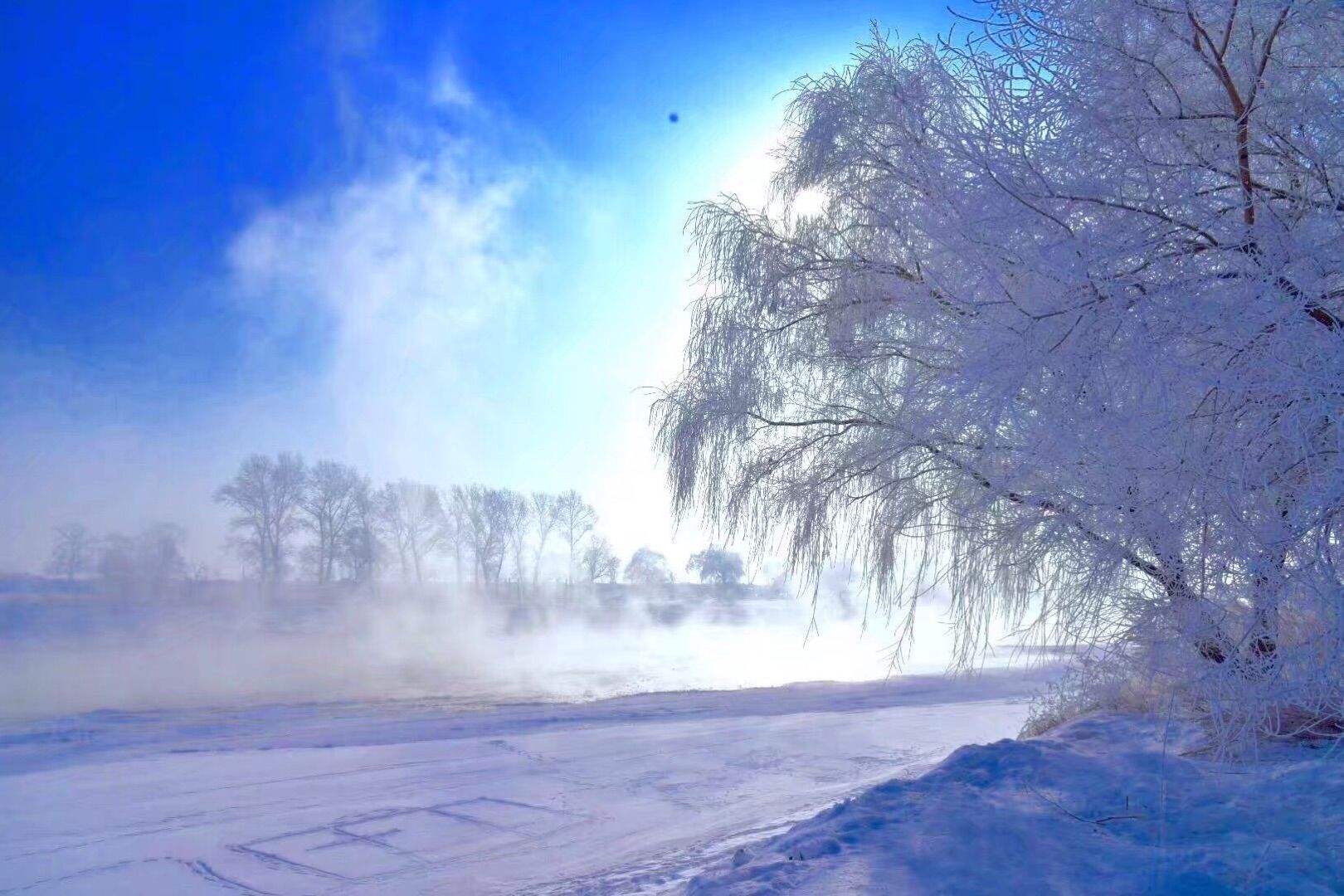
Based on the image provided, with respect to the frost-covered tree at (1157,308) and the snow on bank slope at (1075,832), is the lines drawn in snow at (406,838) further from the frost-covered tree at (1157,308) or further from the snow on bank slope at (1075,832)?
the frost-covered tree at (1157,308)

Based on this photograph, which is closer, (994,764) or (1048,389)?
(1048,389)

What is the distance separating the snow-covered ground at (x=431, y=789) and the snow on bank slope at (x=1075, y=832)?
2.02ft

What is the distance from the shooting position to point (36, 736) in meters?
11.0

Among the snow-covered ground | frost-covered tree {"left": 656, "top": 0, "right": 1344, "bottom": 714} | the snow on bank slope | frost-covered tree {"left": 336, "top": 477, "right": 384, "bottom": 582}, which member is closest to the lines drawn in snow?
the snow-covered ground

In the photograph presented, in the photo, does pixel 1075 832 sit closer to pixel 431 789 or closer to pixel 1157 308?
pixel 1157 308

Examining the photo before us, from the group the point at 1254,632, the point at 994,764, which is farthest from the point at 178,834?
the point at 1254,632

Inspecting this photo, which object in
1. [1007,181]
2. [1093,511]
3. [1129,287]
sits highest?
[1007,181]

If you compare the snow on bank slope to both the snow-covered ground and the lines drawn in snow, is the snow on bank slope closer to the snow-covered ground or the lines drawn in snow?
the snow-covered ground

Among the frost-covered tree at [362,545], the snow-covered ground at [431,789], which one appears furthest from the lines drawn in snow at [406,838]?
the frost-covered tree at [362,545]

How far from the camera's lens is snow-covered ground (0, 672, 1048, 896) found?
628 centimetres

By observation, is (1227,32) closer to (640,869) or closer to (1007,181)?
(1007,181)

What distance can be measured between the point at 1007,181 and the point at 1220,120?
1.32 meters

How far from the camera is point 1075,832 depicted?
15.8 ft

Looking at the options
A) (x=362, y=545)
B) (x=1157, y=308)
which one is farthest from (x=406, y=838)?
(x=362, y=545)
